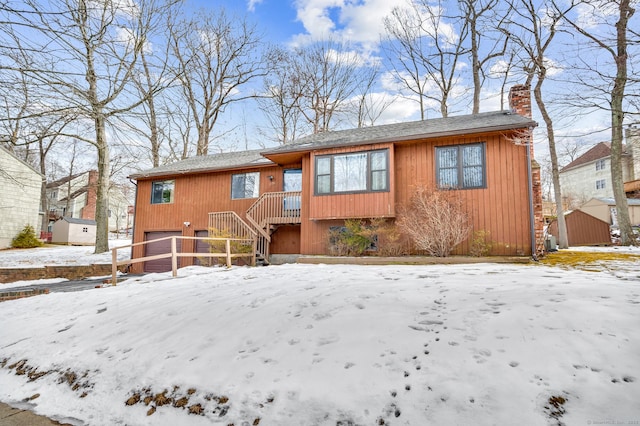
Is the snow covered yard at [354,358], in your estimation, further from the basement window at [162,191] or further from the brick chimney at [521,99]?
the basement window at [162,191]

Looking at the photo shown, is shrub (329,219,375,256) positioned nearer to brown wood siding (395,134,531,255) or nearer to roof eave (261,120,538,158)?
brown wood siding (395,134,531,255)

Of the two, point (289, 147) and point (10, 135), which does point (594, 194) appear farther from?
point (10, 135)

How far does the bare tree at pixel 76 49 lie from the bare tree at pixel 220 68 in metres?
17.2

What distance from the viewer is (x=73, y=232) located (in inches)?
1104

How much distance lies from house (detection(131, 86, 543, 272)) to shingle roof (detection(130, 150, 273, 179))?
0.09m

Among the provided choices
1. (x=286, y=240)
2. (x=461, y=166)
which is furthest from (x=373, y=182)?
(x=286, y=240)

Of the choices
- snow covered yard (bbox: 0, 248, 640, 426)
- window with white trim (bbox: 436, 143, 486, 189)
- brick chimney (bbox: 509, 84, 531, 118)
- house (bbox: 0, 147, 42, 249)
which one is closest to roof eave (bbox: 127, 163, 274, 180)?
window with white trim (bbox: 436, 143, 486, 189)

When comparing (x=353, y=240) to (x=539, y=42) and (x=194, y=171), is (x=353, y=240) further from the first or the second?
(x=539, y=42)

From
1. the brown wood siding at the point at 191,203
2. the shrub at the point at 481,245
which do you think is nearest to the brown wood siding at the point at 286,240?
the brown wood siding at the point at 191,203

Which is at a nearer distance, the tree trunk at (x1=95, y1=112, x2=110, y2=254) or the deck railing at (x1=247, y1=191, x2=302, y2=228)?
the deck railing at (x1=247, y1=191, x2=302, y2=228)

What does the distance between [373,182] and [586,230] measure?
15.3 metres

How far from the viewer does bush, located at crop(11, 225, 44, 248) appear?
18523 mm

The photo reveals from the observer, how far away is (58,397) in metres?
2.79

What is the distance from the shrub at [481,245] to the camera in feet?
27.5
